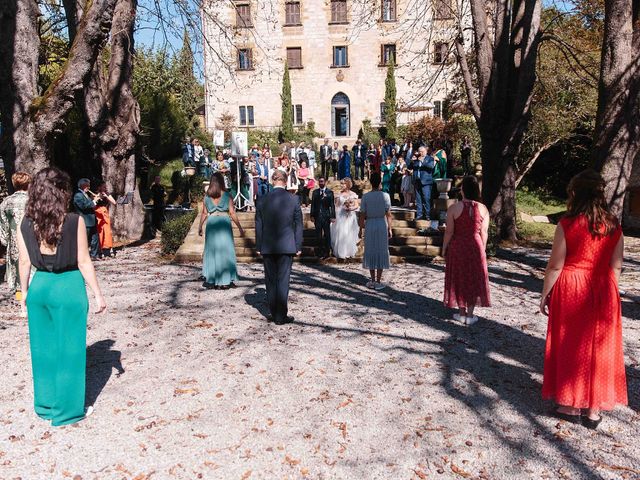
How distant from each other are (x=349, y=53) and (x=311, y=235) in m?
32.9

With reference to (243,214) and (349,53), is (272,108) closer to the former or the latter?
(349,53)

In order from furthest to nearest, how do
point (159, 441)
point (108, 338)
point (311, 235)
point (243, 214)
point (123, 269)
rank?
point (243, 214), point (311, 235), point (123, 269), point (108, 338), point (159, 441)

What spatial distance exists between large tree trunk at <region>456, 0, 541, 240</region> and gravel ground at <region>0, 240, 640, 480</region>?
6.19m

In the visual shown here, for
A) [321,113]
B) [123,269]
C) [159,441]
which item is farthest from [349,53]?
[159,441]

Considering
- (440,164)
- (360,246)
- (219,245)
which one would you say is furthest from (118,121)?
(440,164)

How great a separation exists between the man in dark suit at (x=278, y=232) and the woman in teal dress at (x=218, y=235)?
2078 millimetres

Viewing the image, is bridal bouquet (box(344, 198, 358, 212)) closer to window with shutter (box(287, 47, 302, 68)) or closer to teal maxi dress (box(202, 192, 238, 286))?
teal maxi dress (box(202, 192, 238, 286))

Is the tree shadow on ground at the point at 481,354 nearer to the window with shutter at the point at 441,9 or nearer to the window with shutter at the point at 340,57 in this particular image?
the window with shutter at the point at 441,9

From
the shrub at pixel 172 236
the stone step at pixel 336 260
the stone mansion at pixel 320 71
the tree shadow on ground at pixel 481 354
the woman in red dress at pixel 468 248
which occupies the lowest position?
the stone step at pixel 336 260

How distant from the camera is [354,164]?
25.2 metres

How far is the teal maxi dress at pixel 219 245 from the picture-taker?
9.11 metres

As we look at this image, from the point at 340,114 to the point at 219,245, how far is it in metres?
37.5

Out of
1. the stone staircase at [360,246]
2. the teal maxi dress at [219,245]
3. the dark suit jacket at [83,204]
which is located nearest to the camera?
the teal maxi dress at [219,245]

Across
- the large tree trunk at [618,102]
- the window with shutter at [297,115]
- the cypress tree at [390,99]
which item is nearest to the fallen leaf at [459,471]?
the large tree trunk at [618,102]
